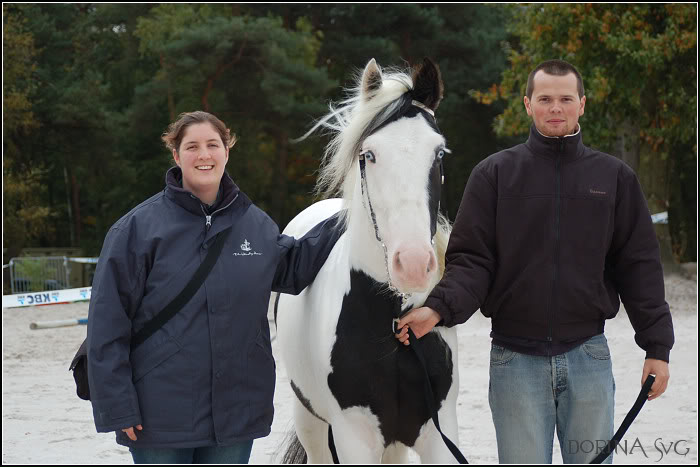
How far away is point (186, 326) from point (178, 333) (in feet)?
0.12

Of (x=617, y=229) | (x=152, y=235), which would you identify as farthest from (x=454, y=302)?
(x=152, y=235)

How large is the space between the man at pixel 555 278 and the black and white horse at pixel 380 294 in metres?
0.17

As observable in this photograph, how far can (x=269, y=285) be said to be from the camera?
→ 2623 millimetres

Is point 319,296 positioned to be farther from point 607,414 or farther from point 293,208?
point 293,208

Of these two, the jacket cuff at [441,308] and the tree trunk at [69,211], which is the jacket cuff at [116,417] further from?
the tree trunk at [69,211]

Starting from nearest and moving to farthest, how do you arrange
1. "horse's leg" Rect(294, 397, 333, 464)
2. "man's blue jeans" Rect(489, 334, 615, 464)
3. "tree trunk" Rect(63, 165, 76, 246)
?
1. "man's blue jeans" Rect(489, 334, 615, 464)
2. "horse's leg" Rect(294, 397, 333, 464)
3. "tree trunk" Rect(63, 165, 76, 246)

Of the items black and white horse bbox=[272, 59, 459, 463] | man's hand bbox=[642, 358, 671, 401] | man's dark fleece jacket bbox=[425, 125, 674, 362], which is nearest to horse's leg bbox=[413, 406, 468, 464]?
black and white horse bbox=[272, 59, 459, 463]

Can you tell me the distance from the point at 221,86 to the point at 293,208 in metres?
4.51

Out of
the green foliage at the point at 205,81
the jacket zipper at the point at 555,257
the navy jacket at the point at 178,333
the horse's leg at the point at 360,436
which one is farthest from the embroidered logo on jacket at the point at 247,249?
the green foliage at the point at 205,81

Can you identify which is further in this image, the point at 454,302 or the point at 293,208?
the point at 293,208

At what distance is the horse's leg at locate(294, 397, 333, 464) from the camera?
3.76 meters

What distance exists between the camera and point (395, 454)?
10.2ft

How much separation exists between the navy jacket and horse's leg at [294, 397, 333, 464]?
1.19 m

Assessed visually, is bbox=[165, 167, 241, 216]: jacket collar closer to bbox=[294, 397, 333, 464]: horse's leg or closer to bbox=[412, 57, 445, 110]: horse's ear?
bbox=[412, 57, 445, 110]: horse's ear
